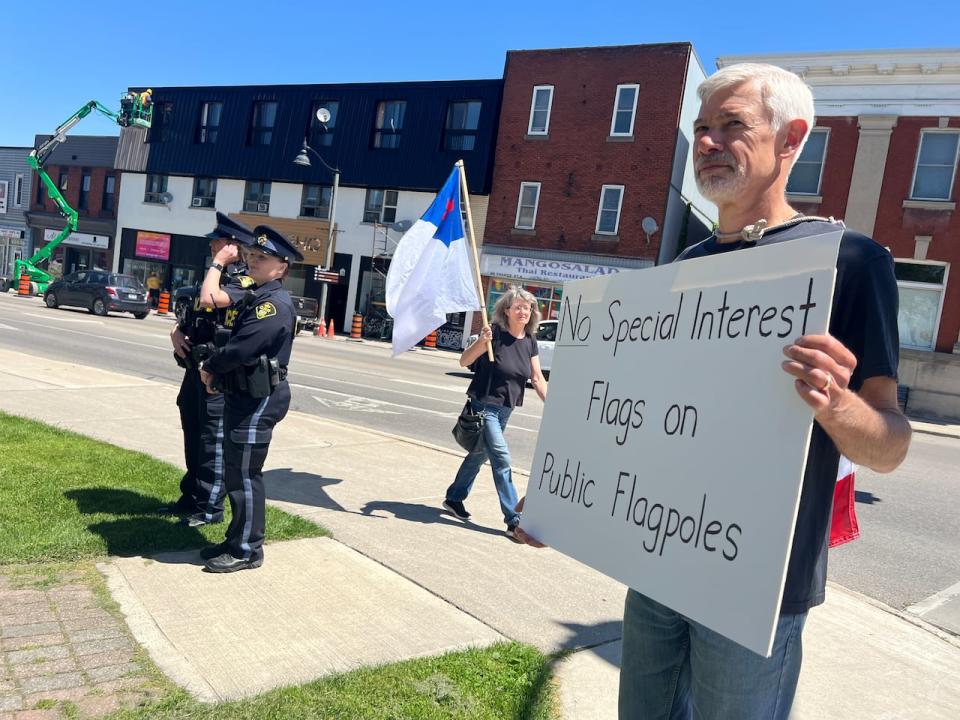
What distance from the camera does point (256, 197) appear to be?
115 ft

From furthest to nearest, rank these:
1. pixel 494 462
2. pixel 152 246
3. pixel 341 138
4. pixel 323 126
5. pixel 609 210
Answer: pixel 152 246, pixel 323 126, pixel 341 138, pixel 609 210, pixel 494 462

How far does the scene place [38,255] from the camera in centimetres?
3900

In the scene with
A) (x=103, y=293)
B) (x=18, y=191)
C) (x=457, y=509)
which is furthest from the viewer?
(x=18, y=191)

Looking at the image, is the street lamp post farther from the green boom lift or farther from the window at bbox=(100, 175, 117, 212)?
the window at bbox=(100, 175, 117, 212)

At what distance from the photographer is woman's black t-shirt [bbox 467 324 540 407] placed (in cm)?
605

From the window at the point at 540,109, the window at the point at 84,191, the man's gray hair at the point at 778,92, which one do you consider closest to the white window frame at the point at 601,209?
the window at the point at 540,109

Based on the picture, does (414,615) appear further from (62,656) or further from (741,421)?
(741,421)

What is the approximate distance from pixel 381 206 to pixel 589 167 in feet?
30.8

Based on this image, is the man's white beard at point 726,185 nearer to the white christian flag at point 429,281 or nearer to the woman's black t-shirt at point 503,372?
the woman's black t-shirt at point 503,372

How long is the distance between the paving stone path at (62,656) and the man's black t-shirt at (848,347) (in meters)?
2.49

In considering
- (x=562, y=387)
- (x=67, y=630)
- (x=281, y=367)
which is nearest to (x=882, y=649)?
(x=562, y=387)

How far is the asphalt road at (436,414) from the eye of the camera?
614 centimetres

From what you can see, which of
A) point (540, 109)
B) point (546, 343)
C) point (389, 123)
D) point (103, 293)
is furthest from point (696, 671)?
point (389, 123)

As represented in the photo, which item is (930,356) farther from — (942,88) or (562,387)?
(562,387)
